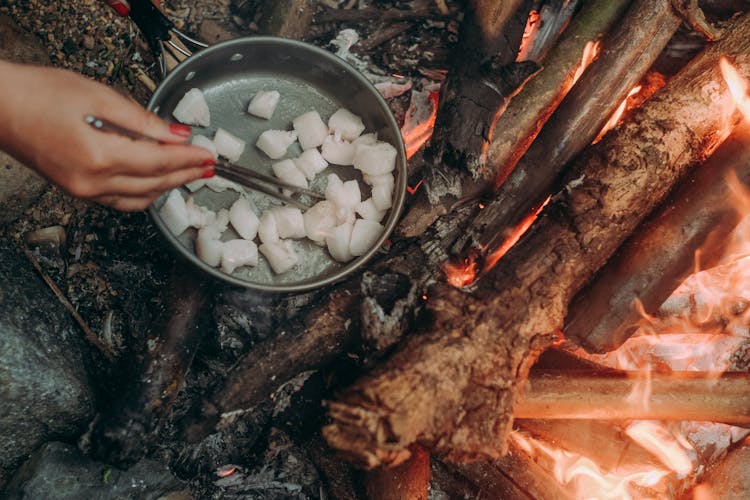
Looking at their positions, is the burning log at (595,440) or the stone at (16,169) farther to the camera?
the burning log at (595,440)

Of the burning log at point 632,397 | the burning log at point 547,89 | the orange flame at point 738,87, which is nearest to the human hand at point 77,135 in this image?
the burning log at point 547,89

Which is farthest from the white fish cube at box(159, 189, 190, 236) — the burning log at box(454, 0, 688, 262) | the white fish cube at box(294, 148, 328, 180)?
the burning log at box(454, 0, 688, 262)

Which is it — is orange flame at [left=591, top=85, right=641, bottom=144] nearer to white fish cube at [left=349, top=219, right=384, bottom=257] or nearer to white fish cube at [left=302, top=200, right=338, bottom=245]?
white fish cube at [left=349, top=219, right=384, bottom=257]

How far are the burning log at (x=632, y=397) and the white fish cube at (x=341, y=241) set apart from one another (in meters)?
1.16

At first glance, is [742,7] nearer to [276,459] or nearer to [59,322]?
[276,459]

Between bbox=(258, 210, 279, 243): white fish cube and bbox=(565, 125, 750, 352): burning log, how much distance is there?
163 cm

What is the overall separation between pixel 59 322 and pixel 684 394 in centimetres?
327

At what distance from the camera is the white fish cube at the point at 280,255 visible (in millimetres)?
2865

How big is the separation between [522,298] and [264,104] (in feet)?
5.81

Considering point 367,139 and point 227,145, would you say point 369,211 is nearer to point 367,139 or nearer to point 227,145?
point 367,139

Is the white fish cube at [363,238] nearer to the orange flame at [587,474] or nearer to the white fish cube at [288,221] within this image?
the white fish cube at [288,221]

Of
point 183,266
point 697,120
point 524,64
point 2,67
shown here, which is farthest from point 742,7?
point 2,67

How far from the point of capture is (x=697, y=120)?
9.39 feet

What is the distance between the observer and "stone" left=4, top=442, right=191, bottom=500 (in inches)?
99.1
